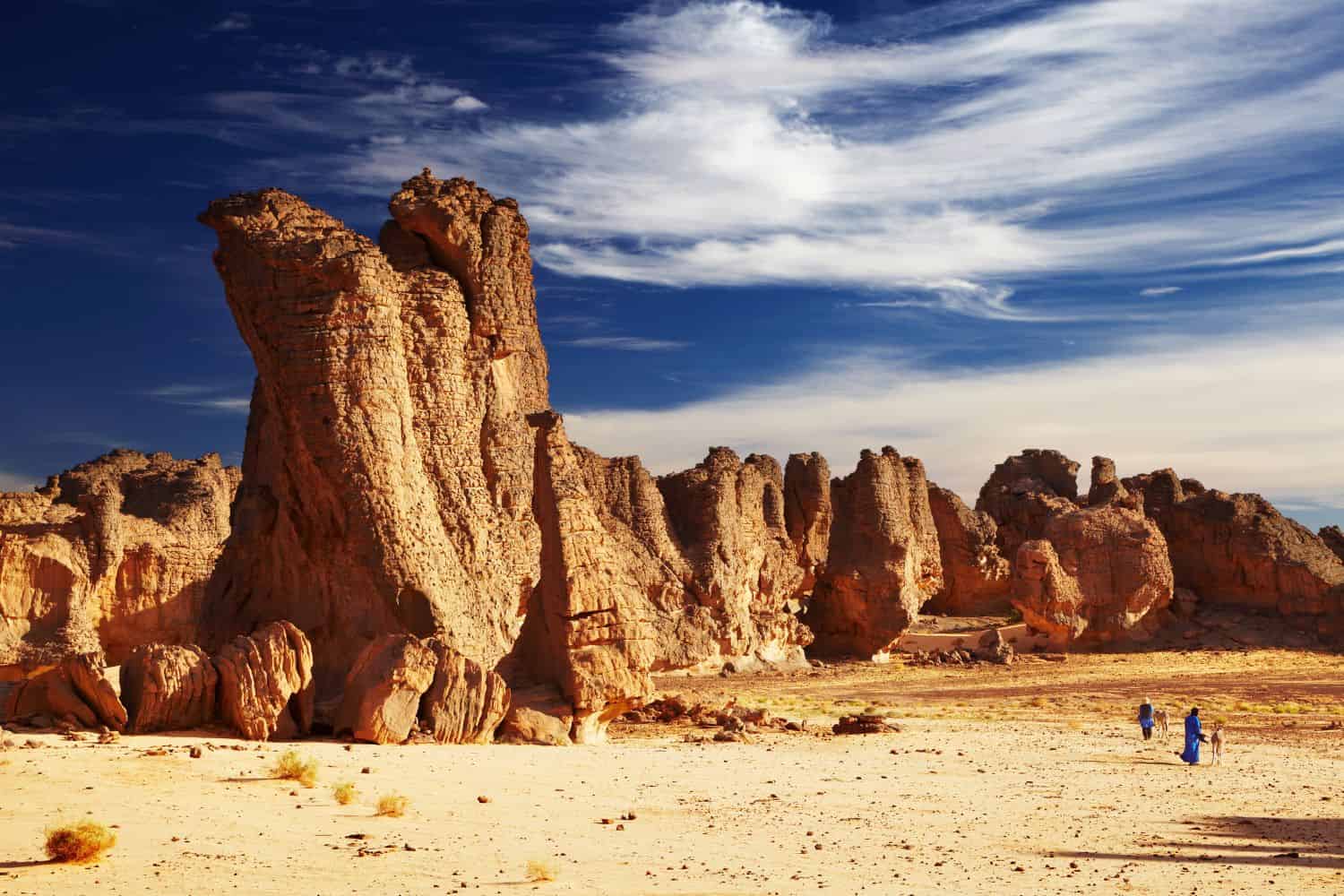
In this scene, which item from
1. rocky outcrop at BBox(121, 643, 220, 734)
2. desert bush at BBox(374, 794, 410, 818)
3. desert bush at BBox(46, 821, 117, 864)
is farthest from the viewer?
rocky outcrop at BBox(121, 643, 220, 734)

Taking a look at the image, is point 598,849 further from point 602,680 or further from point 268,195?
point 268,195

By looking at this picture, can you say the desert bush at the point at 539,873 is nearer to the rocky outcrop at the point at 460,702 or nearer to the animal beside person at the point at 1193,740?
the rocky outcrop at the point at 460,702

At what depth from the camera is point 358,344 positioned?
18.1m

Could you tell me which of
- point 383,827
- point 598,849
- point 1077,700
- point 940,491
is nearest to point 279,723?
point 383,827

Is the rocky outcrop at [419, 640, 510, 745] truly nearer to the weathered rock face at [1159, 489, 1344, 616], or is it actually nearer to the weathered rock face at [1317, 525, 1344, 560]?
the weathered rock face at [1159, 489, 1344, 616]

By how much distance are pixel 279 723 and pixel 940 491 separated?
40.6m

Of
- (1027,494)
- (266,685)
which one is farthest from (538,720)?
(1027,494)

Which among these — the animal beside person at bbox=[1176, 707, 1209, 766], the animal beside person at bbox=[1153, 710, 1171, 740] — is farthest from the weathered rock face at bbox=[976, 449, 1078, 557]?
the animal beside person at bbox=[1176, 707, 1209, 766]

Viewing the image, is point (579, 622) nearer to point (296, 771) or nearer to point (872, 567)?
point (296, 771)

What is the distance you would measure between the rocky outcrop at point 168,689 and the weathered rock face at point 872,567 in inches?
1213

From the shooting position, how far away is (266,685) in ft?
49.3

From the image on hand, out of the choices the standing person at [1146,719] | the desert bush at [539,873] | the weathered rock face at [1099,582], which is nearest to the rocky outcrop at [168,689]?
the desert bush at [539,873]

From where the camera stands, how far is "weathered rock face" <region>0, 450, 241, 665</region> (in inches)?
1230

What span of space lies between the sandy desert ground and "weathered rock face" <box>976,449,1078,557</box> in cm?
3374
